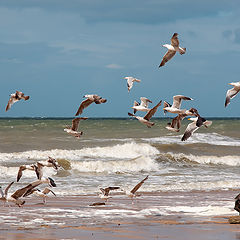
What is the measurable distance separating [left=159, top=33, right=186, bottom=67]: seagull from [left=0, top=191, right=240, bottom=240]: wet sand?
3502mm

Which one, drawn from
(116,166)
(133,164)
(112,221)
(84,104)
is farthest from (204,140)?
(112,221)

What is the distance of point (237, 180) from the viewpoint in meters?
22.2

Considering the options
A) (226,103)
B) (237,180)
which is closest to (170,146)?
(237,180)

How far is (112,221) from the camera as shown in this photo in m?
12.1

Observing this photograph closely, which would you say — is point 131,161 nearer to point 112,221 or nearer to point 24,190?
point 24,190

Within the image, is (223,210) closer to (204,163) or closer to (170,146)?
(204,163)

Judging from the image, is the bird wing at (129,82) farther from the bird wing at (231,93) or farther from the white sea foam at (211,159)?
the white sea foam at (211,159)

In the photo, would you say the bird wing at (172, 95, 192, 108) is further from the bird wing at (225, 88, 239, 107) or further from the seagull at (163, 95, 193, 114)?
the bird wing at (225, 88, 239, 107)

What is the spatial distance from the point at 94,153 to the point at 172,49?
22977mm

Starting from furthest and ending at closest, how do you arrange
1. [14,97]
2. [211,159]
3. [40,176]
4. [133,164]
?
[211,159]
[133,164]
[40,176]
[14,97]

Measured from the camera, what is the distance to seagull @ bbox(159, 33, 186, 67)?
1309 cm

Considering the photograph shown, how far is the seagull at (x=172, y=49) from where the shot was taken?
42.9ft

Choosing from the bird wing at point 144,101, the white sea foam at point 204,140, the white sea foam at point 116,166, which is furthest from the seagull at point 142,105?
the white sea foam at point 204,140

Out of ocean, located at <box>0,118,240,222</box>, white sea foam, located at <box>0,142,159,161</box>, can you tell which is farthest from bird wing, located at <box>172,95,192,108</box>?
white sea foam, located at <box>0,142,159,161</box>
